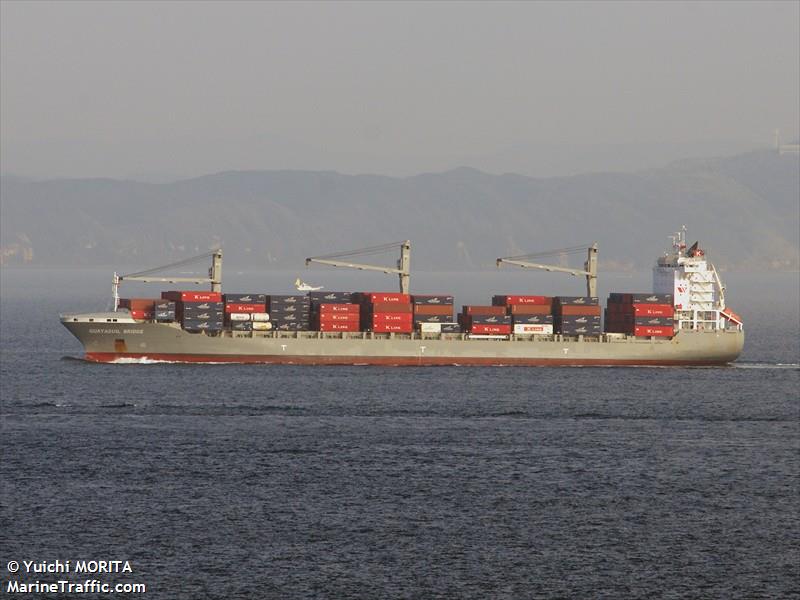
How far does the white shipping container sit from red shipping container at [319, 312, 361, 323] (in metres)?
12.2

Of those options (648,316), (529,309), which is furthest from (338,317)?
(648,316)

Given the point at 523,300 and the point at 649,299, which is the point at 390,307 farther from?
the point at 649,299

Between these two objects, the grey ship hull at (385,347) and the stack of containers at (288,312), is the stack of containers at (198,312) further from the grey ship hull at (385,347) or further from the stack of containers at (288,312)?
the stack of containers at (288,312)

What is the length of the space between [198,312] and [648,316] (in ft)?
112

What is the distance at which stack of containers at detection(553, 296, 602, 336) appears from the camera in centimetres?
10500

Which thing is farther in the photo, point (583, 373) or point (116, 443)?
point (583, 373)

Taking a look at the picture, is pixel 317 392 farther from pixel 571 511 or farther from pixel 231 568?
pixel 231 568

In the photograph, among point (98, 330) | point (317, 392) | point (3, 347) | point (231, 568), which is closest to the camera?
point (231, 568)

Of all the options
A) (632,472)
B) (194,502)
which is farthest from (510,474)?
(194,502)

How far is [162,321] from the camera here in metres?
101

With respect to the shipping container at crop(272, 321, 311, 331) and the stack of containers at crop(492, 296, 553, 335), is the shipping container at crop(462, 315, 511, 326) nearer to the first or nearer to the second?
the stack of containers at crop(492, 296, 553, 335)

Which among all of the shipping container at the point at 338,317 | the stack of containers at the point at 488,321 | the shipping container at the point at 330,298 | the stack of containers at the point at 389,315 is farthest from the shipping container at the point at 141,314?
the stack of containers at the point at 488,321

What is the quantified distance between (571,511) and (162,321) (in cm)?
5312

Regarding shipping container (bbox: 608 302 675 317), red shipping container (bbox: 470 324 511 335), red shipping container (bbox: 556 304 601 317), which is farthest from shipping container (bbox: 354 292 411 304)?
shipping container (bbox: 608 302 675 317)
